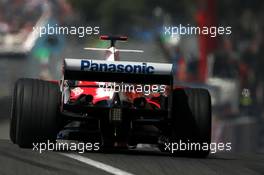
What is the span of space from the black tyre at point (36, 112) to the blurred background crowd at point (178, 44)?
55.1 ft

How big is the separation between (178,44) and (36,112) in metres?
20.5

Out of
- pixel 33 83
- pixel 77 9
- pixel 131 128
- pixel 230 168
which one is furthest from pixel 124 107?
pixel 77 9

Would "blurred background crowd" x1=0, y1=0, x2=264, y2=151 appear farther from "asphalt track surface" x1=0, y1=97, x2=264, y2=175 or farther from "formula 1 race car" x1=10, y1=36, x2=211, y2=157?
"asphalt track surface" x1=0, y1=97, x2=264, y2=175

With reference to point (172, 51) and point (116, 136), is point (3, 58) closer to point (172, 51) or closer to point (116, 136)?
point (172, 51)

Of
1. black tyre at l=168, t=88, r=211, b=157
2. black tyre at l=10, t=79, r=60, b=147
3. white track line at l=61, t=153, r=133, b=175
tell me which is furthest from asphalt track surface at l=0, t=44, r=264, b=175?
black tyre at l=168, t=88, r=211, b=157

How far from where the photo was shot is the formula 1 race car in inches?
492

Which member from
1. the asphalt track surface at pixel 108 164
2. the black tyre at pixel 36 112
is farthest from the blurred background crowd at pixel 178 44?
the asphalt track surface at pixel 108 164

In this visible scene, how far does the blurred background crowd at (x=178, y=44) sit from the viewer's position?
30516 mm

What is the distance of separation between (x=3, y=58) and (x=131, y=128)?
20.5 meters

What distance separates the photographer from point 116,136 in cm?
1283

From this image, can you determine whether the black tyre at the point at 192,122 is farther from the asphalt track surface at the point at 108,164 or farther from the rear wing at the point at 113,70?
the asphalt track surface at the point at 108,164

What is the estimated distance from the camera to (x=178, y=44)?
1288 inches

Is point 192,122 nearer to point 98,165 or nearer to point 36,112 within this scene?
point 36,112

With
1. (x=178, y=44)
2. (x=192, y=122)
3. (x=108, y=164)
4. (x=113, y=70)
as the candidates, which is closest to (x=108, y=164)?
(x=108, y=164)
